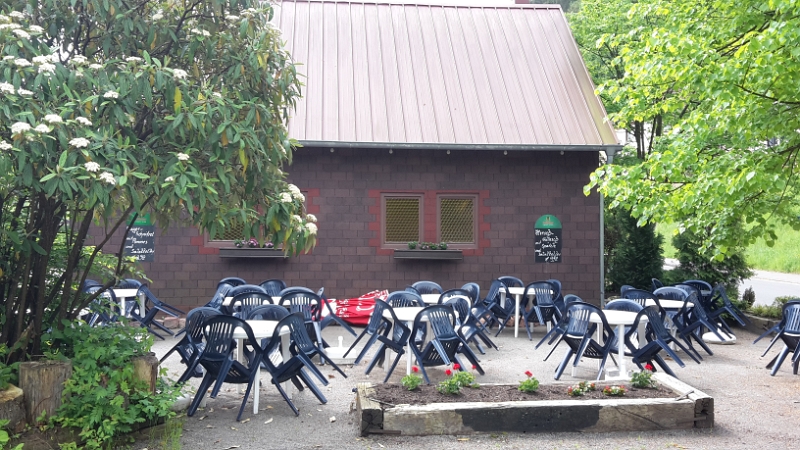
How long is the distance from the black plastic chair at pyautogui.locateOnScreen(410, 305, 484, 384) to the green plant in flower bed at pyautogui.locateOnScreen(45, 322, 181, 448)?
2.62m

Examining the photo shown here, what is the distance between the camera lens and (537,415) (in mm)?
6125

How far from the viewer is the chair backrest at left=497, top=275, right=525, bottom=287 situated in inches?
479

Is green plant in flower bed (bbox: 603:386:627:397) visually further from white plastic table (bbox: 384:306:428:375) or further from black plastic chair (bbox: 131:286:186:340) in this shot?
black plastic chair (bbox: 131:286:186:340)

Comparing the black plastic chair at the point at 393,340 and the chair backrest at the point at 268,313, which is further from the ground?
the chair backrest at the point at 268,313

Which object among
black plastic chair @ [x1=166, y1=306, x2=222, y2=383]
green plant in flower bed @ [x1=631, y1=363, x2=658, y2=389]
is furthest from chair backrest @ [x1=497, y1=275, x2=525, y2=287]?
black plastic chair @ [x1=166, y1=306, x2=222, y2=383]

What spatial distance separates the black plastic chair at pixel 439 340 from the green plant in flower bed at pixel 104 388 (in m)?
2.62

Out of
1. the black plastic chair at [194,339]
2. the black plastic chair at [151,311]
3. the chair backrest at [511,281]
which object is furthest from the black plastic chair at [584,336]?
the black plastic chair at [151,311]

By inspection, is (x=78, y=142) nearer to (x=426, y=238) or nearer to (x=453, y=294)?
(x=453, y=294)

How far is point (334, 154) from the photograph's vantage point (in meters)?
12.7

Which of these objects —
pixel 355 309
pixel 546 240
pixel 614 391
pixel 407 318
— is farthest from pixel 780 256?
pixel 614 391

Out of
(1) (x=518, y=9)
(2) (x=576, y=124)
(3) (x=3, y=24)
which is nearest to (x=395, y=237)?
(2) (x=576, y=124)

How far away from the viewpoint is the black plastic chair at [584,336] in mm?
8094

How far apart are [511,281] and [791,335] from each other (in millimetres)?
4383

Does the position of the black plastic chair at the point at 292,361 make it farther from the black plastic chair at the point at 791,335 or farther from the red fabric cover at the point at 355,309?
the black plastic chair at the point at 791,335
